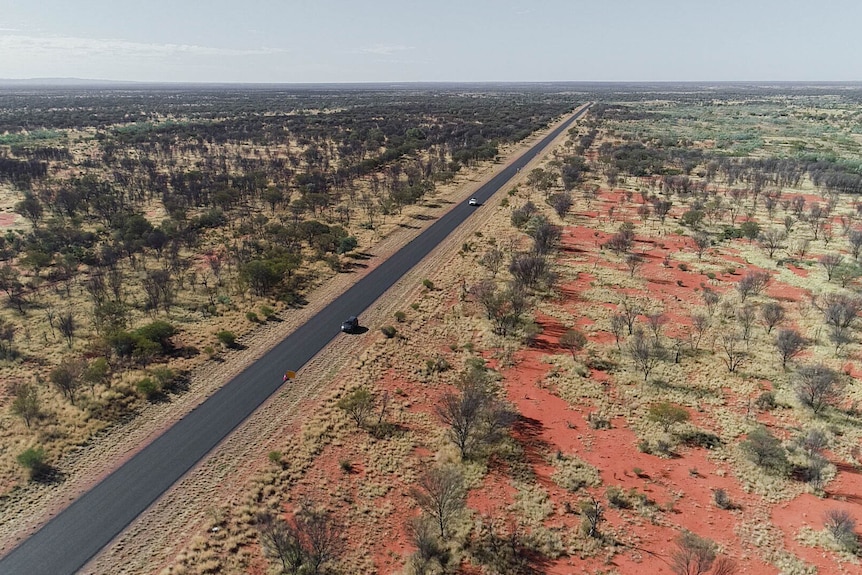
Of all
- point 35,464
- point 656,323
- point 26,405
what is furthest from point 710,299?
point 26,405

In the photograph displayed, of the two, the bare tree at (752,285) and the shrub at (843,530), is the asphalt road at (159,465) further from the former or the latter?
the bare tree at (752,285)

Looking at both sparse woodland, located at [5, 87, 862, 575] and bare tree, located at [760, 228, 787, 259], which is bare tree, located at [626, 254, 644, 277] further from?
bare tree, located at [760, 228, 787, 259]

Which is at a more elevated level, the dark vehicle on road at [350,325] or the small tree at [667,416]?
the dark vehicle on road at [350,325]

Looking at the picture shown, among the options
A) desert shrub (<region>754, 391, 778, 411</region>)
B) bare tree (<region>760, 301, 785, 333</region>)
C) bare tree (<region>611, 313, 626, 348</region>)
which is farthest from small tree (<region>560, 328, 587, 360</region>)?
bare tree (<region>760, 301, 785, 333</region>)

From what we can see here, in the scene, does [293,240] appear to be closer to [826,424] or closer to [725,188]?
[826,424]

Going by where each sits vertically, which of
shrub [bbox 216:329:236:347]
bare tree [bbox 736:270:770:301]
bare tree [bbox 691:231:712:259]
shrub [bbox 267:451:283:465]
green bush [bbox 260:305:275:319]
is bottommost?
shrub [bbox 267:451:283:465]

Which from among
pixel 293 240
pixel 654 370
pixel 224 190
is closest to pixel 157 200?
pixel 224 190

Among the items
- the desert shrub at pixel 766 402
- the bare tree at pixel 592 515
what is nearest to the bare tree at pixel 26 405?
the bare tree at pixel 592 515
